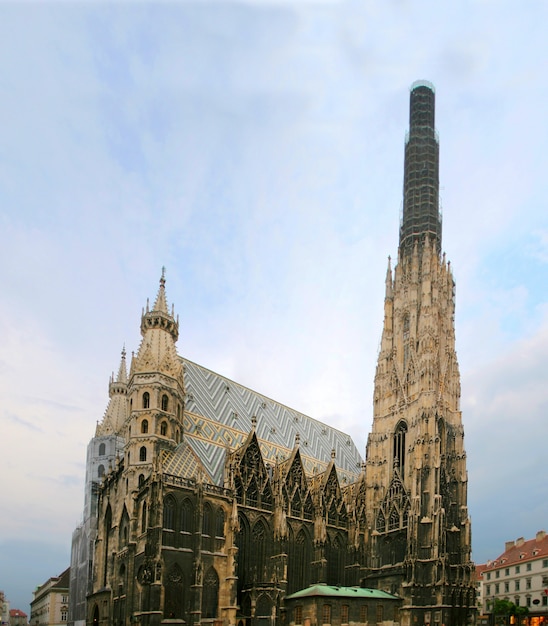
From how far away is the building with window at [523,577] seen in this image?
76875mm

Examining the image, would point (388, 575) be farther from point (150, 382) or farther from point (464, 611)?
point (150, 382)

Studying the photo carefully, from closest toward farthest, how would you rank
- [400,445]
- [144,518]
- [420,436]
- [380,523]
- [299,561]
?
[144,518], [299,561], [420,436], [380,523], [400,445]

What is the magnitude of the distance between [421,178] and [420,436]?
36.3m

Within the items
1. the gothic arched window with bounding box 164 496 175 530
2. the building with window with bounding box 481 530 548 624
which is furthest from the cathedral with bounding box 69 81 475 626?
the building with window with bounding box 481 530 548 624

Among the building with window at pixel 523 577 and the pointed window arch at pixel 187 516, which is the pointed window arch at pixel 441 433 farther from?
the pointed window arch at pixel 187 516

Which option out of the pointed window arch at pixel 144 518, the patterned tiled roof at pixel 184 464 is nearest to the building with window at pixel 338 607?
the patterned tiled roof at pixel 184 464

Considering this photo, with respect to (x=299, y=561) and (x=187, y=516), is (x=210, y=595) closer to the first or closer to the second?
(x=187, y=516)

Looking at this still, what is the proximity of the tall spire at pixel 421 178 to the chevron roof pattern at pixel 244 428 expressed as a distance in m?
26.8

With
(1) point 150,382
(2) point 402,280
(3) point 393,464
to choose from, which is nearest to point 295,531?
(3) point 393,464

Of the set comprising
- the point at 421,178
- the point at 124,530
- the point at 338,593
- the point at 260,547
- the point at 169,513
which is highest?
the point at 421,178

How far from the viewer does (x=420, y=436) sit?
229ft

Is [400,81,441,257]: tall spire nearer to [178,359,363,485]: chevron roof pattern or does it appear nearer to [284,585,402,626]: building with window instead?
[178,359,363,485]: chevron roof pattern

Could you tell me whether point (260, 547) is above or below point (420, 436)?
below

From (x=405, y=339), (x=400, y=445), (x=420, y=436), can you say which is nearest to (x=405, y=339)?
(x=405, y=339)
